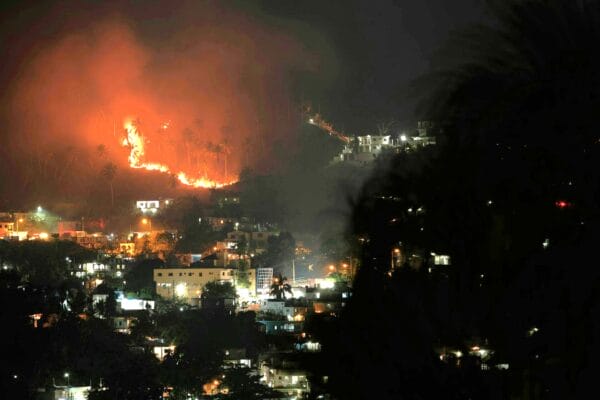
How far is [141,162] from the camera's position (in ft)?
155

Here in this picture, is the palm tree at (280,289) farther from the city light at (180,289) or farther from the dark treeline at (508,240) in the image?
the dark treeline at (508,240)

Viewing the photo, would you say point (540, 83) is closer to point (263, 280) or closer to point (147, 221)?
point (263, 280)

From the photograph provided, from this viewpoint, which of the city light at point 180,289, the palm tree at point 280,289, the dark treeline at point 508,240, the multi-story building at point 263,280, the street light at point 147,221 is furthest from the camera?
the street light at point 147,221

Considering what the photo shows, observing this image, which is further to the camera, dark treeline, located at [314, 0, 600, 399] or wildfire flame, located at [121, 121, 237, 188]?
wildfire flame, located at [121, 121, 237, 188]

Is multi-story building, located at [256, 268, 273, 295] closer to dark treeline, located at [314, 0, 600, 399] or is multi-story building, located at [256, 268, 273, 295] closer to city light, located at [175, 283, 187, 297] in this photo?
city light, located at [175, 283, 187, 297]

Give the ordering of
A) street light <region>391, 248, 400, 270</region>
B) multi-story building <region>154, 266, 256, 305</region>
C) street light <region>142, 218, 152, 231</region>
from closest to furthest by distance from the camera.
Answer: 1. street light <region>391, 248, 400, 270</region>
2. multi-story building <region>154, 266, 256, 305</region>
3. street light <region>142, 218, 152, 231</region>

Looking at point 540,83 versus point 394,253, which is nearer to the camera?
point 540,83

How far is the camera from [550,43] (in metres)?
2.45

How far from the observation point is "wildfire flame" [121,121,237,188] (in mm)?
44156

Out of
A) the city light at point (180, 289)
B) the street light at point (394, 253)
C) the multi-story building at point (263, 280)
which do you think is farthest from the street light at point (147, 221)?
the street light at point (394, 253)

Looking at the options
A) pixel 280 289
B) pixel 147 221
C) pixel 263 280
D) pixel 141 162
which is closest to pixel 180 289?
pixel 263 280

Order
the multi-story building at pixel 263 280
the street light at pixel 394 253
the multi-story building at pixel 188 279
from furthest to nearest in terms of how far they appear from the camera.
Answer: the multi-story building at pixel 263 280
the multi-story building at pixel 188 279
the street light at pixel 394 253

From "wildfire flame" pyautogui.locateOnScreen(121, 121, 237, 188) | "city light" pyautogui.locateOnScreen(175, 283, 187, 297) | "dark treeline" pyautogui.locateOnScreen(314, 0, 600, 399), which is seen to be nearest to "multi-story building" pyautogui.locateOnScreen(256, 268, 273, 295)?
"city light" pyautogui.locateOnScreen(175, 283, 187, 297)

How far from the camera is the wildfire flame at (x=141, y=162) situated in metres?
44.2
